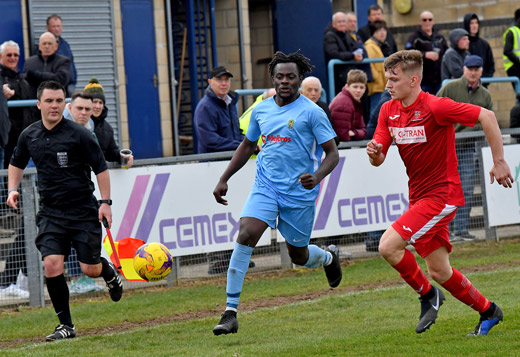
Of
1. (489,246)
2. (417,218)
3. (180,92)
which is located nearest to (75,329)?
(417,218)

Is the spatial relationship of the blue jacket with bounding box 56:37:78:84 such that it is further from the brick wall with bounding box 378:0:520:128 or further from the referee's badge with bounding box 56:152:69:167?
the brick wall with bounding box 378:0:520:128

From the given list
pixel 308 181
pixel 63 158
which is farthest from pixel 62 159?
pixel 308 181

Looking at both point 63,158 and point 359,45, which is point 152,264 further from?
point 359,45

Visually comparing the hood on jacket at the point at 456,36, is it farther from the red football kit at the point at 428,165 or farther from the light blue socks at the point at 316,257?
the red football kit at the point at 428,165

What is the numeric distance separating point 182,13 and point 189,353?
1069 cm

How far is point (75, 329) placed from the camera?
9.24 meters

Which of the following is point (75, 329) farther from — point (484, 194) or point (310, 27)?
point (310, 27)

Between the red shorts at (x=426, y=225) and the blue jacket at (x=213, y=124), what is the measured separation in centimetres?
492

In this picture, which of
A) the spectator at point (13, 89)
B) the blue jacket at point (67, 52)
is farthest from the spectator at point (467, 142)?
the spectator at point (13, 89)

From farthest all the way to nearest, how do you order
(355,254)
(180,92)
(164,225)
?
(180,92) < (355,254) < (164,225)

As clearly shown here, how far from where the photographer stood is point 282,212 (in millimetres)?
8281

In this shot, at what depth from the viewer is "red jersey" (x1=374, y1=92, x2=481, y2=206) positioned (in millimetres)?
7477

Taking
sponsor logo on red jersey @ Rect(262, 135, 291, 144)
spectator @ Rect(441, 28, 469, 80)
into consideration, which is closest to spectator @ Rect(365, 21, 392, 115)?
spectator @ Rect(441, 28, 469, 80)

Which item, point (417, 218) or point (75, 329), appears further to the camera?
point (75, 329)
